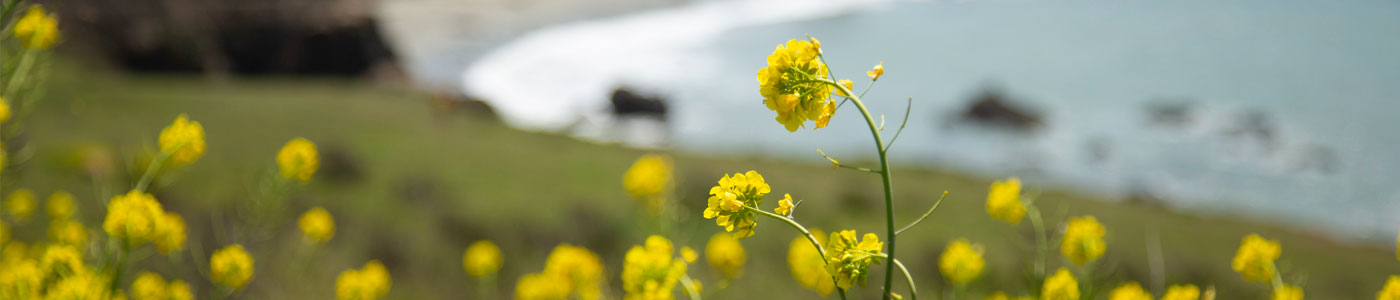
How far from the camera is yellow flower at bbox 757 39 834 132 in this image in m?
0.44

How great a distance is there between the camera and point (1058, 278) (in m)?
0.85

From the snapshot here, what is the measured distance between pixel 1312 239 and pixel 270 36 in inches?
242

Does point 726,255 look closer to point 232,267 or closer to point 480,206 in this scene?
point 232,267

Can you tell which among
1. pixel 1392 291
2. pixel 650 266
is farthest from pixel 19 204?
pixel 1392 291

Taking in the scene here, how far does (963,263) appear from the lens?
38.5 inches

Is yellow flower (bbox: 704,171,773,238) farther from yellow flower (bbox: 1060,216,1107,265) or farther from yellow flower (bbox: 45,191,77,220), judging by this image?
yellow flower (bbox: 45,191,77,220)

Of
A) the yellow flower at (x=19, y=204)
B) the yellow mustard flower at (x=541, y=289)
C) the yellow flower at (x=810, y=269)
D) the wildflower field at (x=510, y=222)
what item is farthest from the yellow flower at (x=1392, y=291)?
the yellow flower at (x=19, y=204)

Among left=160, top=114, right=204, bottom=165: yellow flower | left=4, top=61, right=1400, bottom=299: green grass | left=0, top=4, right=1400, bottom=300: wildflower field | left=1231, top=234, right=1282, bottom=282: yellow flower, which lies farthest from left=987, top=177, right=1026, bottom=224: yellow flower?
left=160, top=114, right=204, bottom=165: yellow flower

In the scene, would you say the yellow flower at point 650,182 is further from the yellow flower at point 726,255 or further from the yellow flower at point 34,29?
the yellow flower at point 34,29

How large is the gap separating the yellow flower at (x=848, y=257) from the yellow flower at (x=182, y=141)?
0.85 m

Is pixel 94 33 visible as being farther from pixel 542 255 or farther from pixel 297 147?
pixel 297 147

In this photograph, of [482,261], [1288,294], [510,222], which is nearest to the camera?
[1288,294]

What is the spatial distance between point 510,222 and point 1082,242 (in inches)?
71.5

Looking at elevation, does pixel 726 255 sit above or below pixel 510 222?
above
